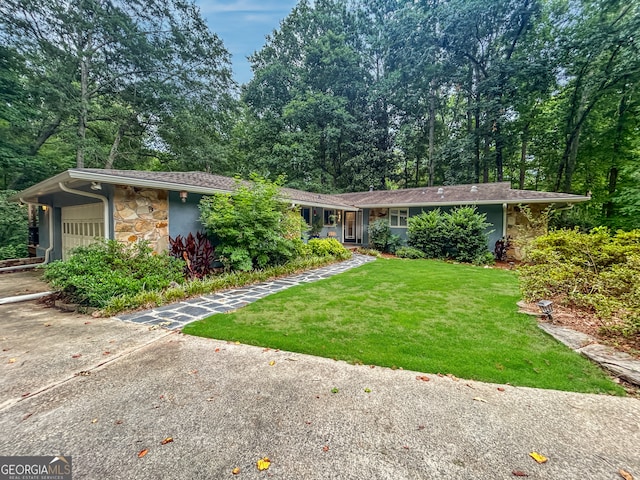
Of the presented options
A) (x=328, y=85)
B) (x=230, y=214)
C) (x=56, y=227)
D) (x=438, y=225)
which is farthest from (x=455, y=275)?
(x=328, y=85)

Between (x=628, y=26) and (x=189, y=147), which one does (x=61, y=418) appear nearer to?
(x=189, y=147)

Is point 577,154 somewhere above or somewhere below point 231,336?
above

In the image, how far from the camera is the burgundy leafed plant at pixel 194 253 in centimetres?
632

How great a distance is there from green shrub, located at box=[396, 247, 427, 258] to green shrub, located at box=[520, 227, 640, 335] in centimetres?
554

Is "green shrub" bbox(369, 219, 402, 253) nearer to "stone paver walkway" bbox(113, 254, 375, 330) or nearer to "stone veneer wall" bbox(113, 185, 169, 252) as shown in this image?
"stone paver walkway" bbox(113, 254, 375, 330)

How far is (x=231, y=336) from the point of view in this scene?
11.8 feet

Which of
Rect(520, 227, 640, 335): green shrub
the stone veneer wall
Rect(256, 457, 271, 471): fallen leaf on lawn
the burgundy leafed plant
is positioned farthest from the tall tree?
Rect(520, 227, 640, 335): green shrub

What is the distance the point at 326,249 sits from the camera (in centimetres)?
1023

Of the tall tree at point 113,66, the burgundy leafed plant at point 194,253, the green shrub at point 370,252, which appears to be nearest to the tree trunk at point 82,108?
the tall tree at point 113,66

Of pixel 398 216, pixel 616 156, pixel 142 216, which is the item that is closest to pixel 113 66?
pixel 142 216

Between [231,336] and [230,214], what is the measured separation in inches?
143

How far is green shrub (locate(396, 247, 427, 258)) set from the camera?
11242 mm

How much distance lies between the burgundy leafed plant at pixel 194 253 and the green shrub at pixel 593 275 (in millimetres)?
6664

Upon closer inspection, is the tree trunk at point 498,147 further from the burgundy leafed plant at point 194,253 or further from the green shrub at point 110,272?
the green shrub at point 110,272
